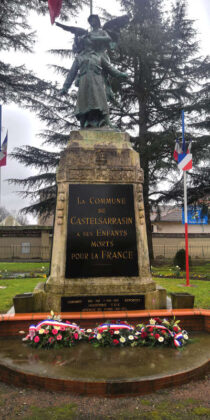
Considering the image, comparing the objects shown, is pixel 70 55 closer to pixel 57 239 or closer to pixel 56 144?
pixel 56 144

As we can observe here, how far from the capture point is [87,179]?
516 cm

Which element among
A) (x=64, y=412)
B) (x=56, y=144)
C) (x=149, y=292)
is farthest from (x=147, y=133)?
(x=64, y=412)

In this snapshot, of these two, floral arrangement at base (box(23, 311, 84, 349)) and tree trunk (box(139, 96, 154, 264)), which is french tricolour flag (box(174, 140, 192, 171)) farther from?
tree trunk (box(139, 96, 154, 264))

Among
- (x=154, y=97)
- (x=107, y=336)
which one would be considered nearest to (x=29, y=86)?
(x=154, y=97)

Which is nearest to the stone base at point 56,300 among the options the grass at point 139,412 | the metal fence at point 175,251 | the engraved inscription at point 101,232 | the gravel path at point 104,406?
the engraved inscription at point 101,232

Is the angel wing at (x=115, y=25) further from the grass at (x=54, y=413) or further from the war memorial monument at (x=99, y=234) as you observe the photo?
the grass at (x=54, y=413)

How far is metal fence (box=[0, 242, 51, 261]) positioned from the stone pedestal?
53.3ft

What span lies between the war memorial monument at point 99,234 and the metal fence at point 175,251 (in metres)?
17.4

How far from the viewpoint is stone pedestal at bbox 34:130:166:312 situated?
15.5ft

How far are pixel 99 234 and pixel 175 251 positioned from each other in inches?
732

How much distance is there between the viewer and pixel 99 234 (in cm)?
500

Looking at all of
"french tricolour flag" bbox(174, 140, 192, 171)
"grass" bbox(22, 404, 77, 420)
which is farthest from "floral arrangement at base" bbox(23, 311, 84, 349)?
"french tricolour flag" bbox(174, 140, 192, 171)

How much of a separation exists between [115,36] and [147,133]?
1085cm

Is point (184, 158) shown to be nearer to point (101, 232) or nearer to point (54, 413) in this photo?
point (101, 232)
